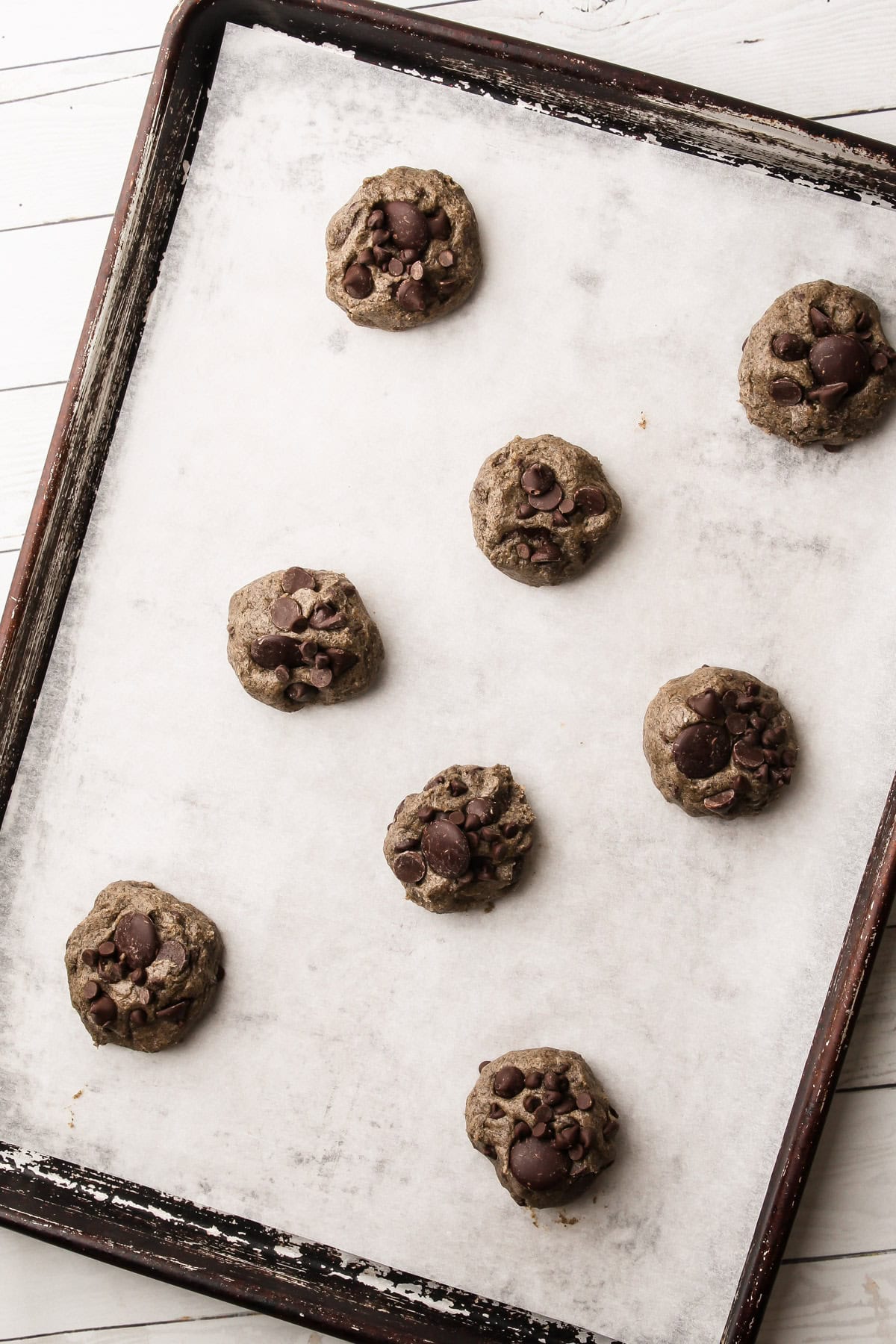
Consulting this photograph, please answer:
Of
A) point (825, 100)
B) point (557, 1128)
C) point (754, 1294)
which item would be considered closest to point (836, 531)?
point (825, 100)

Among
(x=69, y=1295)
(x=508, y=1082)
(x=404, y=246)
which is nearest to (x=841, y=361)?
(x=404, y=246)

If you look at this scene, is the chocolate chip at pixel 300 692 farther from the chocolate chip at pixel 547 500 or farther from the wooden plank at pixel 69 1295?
the wooden plank at pixel 69 1295

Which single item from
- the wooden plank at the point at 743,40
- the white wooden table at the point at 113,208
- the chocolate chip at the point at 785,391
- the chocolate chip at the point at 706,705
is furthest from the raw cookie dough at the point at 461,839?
the wooden plank at the point at 743,40

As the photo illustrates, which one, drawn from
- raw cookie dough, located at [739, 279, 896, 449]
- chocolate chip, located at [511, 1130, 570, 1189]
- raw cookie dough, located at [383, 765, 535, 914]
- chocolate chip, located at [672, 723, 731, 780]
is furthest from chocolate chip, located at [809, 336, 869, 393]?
chocolate chip, located at [511, 1130, 570, 1189]

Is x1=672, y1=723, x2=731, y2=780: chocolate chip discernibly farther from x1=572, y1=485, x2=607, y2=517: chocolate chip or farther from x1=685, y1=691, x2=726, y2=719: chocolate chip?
x1=572, y1=485, x2=607, y2=517: chocolate chip

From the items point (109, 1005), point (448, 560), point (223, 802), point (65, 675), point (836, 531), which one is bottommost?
point (109, 1005)

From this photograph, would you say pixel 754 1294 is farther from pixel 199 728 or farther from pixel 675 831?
pixel 199 728
